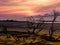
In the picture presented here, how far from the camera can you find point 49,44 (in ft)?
93.7

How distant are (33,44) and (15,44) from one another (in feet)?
6.23

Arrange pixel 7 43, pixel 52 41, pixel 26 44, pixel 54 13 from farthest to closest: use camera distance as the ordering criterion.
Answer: pixel 52 41
pixel 7 43
pixel 26 44
pixel 54 13

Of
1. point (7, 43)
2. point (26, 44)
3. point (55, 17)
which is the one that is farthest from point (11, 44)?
point (55, 17)

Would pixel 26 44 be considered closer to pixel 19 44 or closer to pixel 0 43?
pixel 19 44

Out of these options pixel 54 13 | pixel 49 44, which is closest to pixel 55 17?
pixel 54 13

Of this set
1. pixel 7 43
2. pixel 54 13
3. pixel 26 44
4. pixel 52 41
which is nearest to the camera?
pixel 54 13

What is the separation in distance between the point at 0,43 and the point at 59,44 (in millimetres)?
6821

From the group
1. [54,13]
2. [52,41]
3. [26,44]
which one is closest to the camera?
[54,13]

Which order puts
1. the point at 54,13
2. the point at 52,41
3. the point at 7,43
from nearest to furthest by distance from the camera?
the point at 54,13 < the point at 7,43 < the point at 52,41

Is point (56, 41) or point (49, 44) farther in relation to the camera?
point (56, 41)

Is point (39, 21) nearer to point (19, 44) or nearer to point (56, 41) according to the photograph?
point (19, 44)

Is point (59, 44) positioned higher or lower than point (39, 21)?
lower

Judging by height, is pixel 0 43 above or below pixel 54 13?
below

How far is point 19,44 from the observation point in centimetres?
2658
